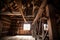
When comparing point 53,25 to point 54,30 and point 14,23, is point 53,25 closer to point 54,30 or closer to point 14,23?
point 54,30

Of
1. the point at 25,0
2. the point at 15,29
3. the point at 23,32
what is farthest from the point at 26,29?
the point at 25,0

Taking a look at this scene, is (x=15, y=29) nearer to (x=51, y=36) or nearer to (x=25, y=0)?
(x=25, y=0)

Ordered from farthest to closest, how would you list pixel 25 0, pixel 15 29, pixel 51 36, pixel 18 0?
1. pixel 15 29
2. pixel 25 0
3. pixel 18 0
4. pixel 51 36

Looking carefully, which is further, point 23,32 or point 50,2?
point 23,32

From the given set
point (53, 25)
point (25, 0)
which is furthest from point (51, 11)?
point (25, 0)

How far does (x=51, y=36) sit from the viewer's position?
1366 millimetres

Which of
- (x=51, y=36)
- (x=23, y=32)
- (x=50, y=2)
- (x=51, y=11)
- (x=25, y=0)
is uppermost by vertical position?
(x=25, y=0)

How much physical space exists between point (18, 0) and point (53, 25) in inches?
46.8

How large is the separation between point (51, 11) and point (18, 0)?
104 cm

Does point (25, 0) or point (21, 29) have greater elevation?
point (25, 0)

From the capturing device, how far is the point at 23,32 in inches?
411

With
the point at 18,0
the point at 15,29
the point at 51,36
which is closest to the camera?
the point at 51,36

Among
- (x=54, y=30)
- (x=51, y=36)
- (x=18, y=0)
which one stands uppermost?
(x=18, y=0)

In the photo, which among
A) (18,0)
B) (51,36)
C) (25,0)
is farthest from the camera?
(25,0)
